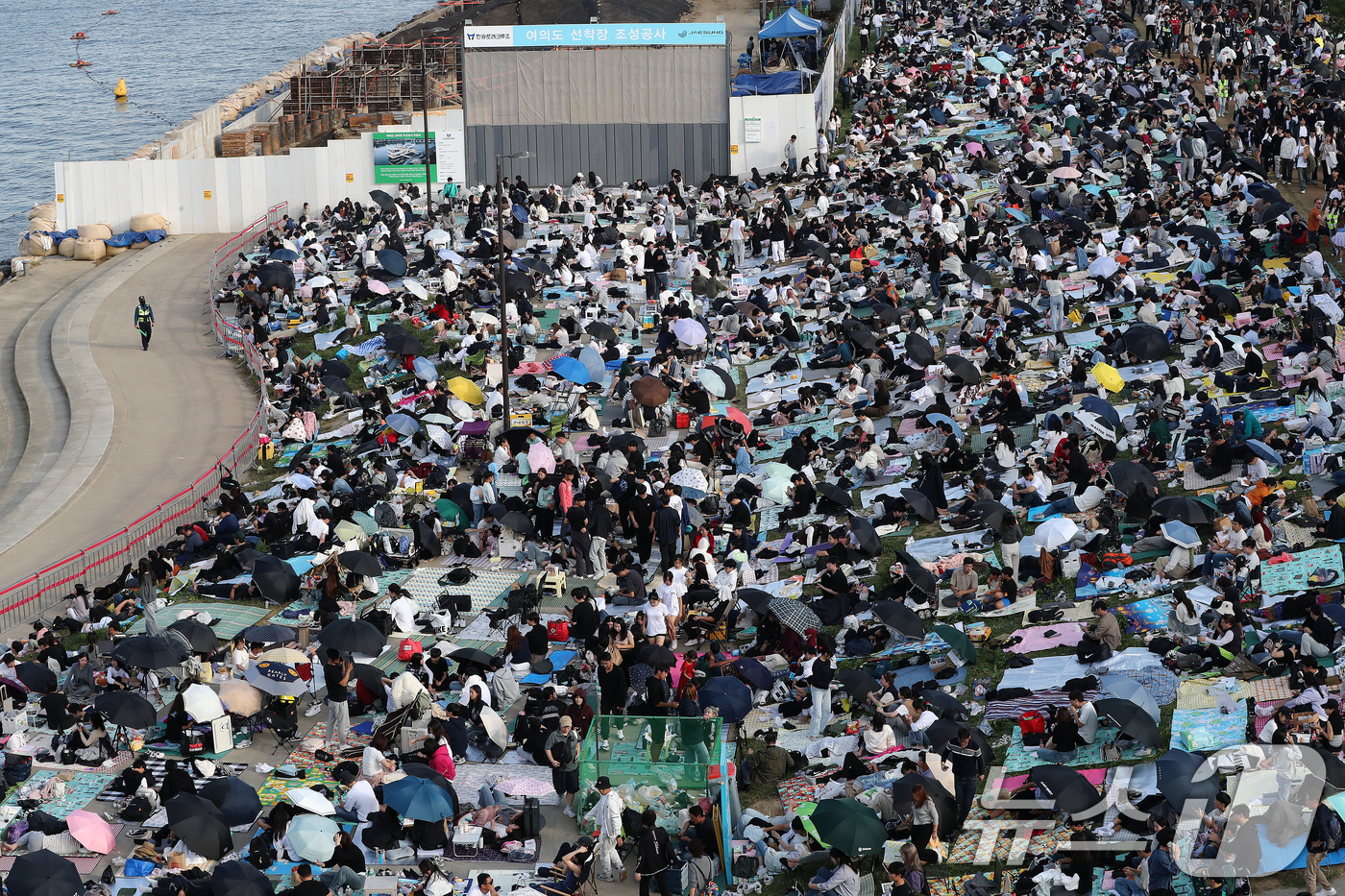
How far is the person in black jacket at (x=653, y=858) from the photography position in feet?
55.8

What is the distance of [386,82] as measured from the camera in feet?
188

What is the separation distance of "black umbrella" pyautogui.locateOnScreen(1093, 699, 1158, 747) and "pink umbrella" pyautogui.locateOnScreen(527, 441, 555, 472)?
1247cm

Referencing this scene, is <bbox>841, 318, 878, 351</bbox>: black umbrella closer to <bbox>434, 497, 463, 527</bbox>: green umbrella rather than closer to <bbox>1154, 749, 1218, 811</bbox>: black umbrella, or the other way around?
<bbox>434, 497, 463, 527</bbox>: green umbrella

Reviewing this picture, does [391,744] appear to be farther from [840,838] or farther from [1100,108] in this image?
[1100,108]

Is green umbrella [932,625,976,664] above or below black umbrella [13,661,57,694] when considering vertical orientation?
above

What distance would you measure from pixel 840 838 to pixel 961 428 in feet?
43.5

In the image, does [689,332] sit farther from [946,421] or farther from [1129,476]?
[1129,476]

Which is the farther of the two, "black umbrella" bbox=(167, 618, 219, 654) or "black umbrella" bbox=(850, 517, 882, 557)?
"black umbrella" bbox=(850, 517, 882, 557)

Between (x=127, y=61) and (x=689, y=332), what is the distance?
100660 mm

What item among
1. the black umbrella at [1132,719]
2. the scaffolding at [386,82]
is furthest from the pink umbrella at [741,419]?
the scaffolding at [386,82]

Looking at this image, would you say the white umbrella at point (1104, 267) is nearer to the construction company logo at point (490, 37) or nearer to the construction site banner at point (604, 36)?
the construction site banner at point (604, 36)

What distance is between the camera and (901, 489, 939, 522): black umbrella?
24.2 meters

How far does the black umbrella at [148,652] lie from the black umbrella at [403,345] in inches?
530

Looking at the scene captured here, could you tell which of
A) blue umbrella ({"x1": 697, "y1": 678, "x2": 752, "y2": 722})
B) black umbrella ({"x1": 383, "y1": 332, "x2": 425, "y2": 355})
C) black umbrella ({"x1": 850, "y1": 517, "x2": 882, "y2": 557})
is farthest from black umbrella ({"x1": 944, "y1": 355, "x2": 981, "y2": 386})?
black umbrella ({"x1": 383, "y1": 332, "x2": 425, "y2": 355})
